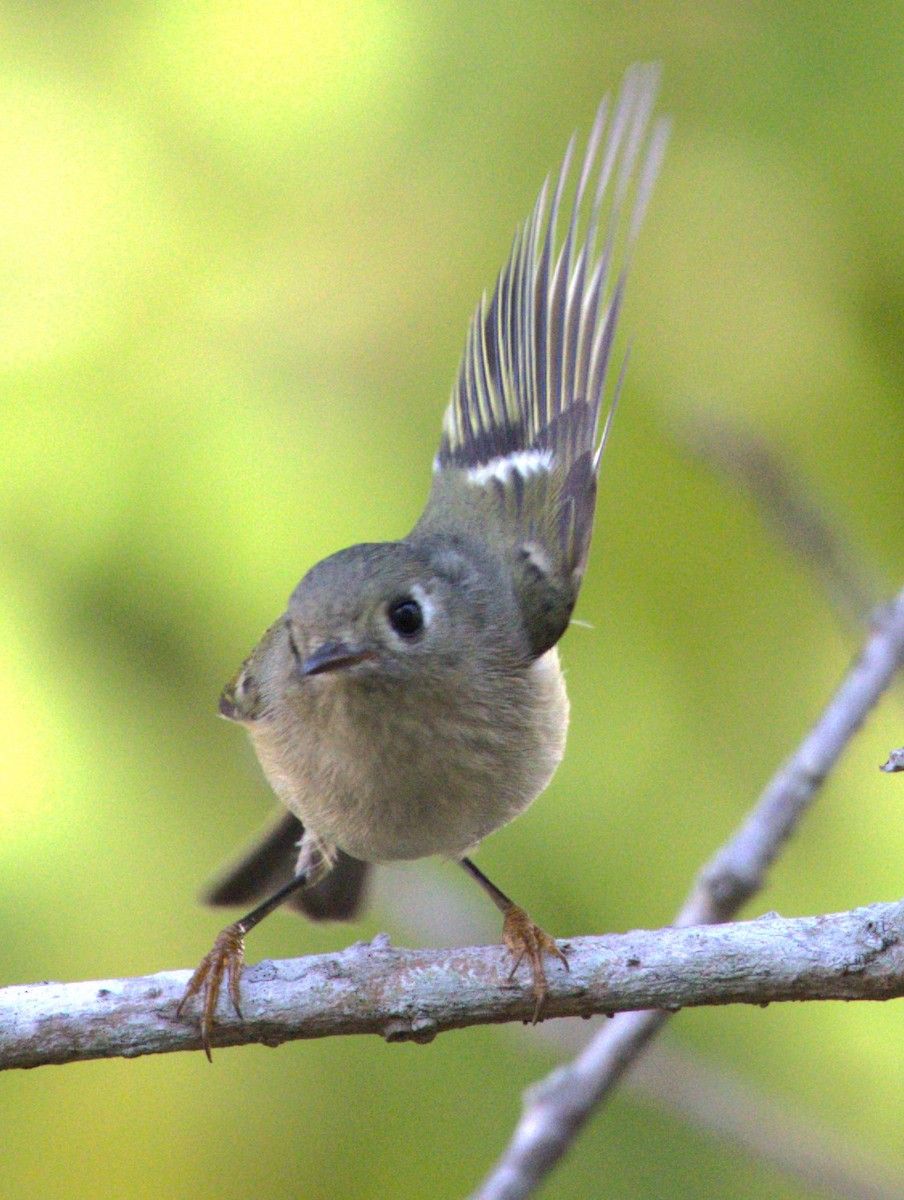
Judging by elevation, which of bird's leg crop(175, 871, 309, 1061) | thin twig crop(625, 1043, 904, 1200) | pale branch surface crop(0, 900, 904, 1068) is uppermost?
pale branch surface crop(0, 900, 904, 1068)

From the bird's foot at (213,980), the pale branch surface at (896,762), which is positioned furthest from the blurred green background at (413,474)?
the pale branch surface at (896,762)

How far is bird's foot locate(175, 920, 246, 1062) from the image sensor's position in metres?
1.63

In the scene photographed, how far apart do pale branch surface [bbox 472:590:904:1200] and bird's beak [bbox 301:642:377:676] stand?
23.9 inches

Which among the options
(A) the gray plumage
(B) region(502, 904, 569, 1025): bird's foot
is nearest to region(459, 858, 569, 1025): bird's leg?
(B) region(502, 904, 569, 1025): bird's foot

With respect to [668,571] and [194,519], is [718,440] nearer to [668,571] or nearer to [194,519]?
[668,571]

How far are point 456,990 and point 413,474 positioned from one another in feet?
4.01

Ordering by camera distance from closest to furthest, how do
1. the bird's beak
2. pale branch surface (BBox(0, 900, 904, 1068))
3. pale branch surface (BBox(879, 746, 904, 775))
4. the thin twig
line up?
pale branch surface (BBox(879, 746, 904, 775))
pale branch surface (BBox(0, 900, 904, 1068))
the bird's beak
the thin twig

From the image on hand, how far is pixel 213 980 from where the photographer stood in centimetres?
172

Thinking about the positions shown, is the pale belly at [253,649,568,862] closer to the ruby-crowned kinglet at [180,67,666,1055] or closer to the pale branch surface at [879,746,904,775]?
the ruby-crowned kinglet at [180,67,666,1055]

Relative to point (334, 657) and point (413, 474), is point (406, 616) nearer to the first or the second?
point (334, 657)

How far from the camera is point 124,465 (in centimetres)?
245

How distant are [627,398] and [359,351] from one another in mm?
526

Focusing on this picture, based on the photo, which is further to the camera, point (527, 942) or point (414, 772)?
point (414, 772)

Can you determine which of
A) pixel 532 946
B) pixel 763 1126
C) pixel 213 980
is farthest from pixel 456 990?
pixel 763 1126
